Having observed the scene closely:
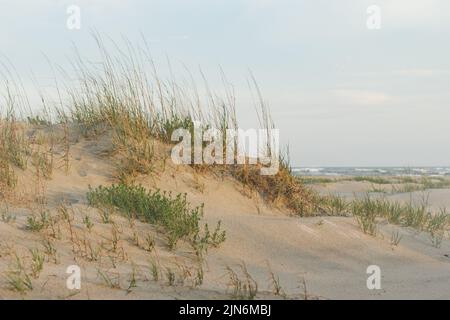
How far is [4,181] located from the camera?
5777 millimetres

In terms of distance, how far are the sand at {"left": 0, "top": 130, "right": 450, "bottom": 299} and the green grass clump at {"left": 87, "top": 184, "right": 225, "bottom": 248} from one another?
11cm

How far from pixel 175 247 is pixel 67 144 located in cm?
265

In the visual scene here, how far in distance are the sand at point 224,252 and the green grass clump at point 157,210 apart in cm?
Result: 11

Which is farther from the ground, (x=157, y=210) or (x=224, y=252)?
(x=157, y=210)

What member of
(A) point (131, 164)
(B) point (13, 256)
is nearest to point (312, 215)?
(A) point (131, 164)

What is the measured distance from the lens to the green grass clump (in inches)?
201

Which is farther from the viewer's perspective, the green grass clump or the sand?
the green grass clump

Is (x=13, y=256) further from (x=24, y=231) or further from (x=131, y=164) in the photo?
(x=131, y=164)

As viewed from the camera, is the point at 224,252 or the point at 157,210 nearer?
the point at 224,252

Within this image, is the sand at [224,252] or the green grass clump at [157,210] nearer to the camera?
the sand at [224,252]

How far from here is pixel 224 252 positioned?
16.9 feet

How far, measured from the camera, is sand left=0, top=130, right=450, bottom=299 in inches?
153

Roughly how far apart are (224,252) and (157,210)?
76 cm

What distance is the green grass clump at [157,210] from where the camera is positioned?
16.7 feet
